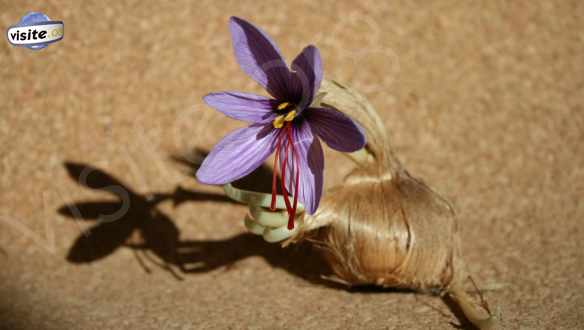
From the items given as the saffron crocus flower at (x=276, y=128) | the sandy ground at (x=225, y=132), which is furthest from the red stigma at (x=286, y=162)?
the sandy ground at (x=225, y=132)

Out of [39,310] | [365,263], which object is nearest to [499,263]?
[365,263]

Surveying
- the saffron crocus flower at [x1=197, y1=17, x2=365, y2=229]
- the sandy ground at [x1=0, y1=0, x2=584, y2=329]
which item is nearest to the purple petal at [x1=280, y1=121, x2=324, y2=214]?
the saffron crocus flower at [x1=197, y1=17, x2=365, y2=229]

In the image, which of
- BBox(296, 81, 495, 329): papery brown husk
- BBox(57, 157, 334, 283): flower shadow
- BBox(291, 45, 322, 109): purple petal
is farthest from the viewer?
BBox(57, 157, 334, 283): flower shadow

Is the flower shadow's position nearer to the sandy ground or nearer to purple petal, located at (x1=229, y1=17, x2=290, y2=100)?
the sandy ground

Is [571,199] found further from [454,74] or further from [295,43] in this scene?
[295,43]

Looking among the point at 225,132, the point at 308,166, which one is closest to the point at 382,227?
the point at 308,166

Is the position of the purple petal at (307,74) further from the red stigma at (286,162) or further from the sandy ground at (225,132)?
the sandy ground at (225,132)
